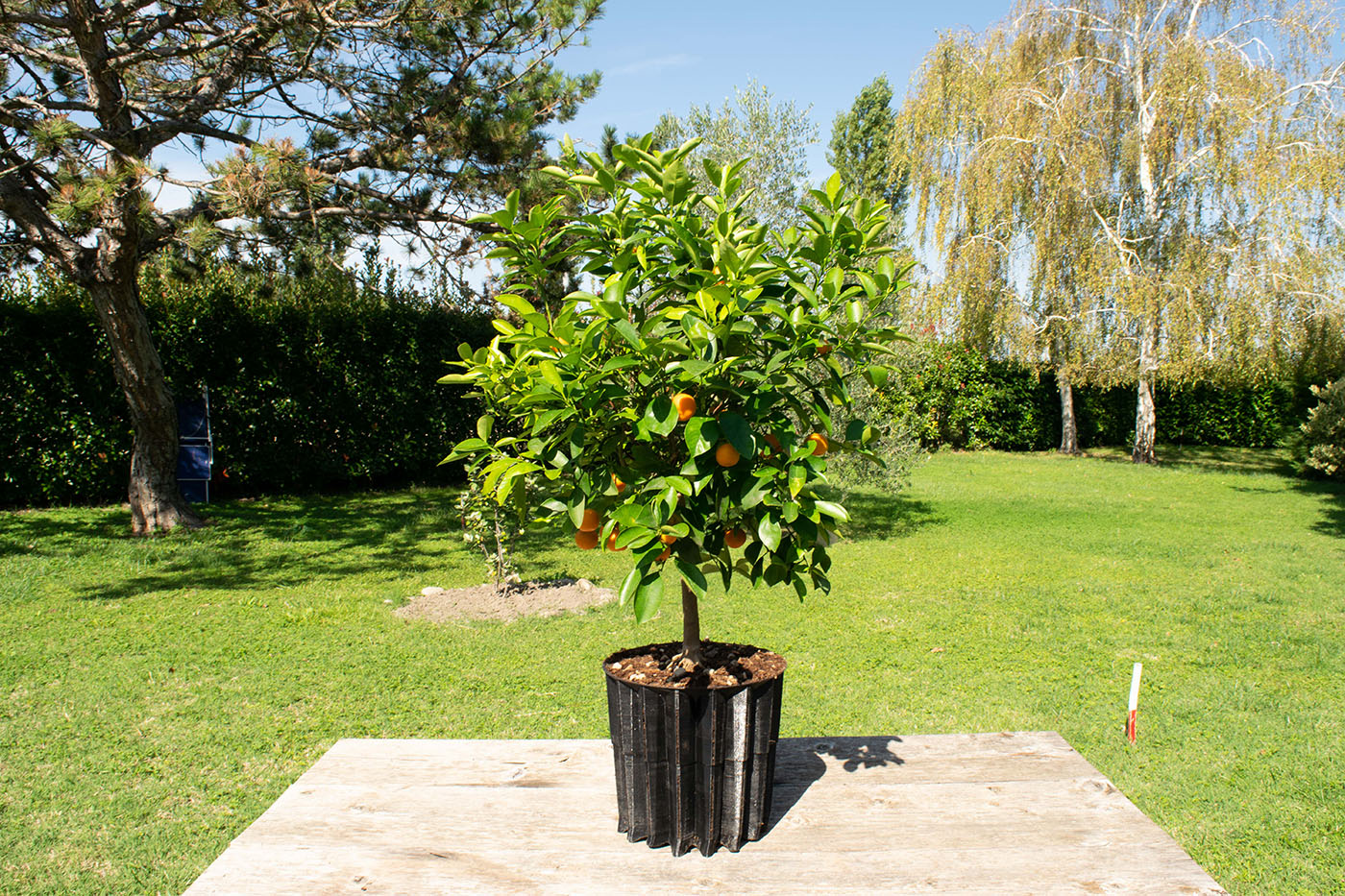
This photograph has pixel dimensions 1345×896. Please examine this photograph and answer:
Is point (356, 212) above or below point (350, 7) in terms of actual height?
below

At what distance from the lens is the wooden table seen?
1564mm

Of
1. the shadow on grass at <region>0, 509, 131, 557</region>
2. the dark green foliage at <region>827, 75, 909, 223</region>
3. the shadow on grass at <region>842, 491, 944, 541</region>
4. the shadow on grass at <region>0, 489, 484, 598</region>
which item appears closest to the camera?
the shadow on grass at <region>0, 489, 484, 598</region>

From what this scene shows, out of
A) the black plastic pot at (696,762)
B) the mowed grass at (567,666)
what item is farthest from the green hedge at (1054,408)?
the black plastic pot at (696,762)

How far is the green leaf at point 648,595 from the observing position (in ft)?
5.01

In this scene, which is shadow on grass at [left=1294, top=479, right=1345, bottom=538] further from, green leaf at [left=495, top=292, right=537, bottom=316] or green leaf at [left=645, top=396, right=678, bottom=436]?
green leaf at [left=495, top=292, right=537, bottom=316]

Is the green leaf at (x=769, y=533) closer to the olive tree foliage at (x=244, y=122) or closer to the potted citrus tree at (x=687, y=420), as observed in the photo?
the potted citrus tree at (x=687, y=420)

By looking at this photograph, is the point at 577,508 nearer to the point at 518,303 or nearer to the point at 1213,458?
the point at 518,303

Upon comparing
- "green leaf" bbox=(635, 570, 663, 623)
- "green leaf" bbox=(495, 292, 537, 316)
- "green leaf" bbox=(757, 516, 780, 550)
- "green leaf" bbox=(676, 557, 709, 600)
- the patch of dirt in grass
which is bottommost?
the patch of dirt in grass

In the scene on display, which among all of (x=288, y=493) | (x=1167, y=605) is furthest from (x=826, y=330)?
(x=288, y=493)

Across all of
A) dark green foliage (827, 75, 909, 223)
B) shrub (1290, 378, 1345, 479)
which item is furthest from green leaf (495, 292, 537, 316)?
dark green foliage (827, 75, 909, 223)

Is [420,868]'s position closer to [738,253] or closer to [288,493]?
[738,253]

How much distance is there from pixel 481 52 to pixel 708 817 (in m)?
7.30

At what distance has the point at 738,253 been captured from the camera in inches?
63.0

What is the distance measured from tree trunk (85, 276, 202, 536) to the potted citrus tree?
7378 millimetres
